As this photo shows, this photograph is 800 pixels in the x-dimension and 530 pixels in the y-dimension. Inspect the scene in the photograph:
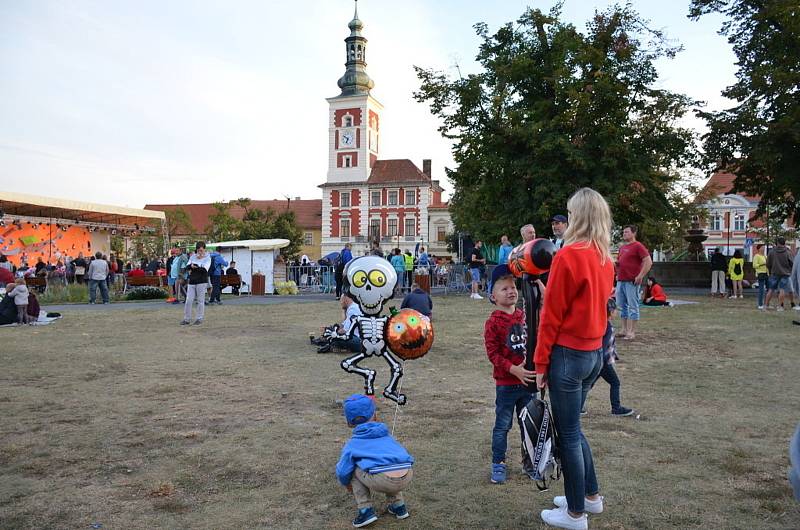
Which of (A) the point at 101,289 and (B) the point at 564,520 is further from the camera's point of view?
(A) the point at 101,289

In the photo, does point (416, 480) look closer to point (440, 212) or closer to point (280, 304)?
point (280, 304)

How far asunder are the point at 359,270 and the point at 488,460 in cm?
204

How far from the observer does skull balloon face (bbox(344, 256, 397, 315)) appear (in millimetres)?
5648

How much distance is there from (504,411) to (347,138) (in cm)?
7234

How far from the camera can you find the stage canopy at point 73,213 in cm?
2953

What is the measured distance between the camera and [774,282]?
53.6 ft

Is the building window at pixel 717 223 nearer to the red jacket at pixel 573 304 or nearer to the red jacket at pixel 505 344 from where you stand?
the red jacket at pixel 505 344

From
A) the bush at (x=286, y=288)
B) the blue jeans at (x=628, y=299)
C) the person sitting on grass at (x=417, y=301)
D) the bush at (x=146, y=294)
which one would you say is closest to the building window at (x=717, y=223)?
the bush at (x=286, y=288)

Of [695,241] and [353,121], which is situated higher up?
[353,121]

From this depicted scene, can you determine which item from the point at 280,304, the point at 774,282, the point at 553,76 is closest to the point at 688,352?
the point at 774,282

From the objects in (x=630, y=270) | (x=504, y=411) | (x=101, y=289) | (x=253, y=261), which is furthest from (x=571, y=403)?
(x=253, y=261)

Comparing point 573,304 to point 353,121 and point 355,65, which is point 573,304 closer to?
point 353,121

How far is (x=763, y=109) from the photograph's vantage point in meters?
23.6

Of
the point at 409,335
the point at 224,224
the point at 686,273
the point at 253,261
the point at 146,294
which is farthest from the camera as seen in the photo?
the point at 224,224
